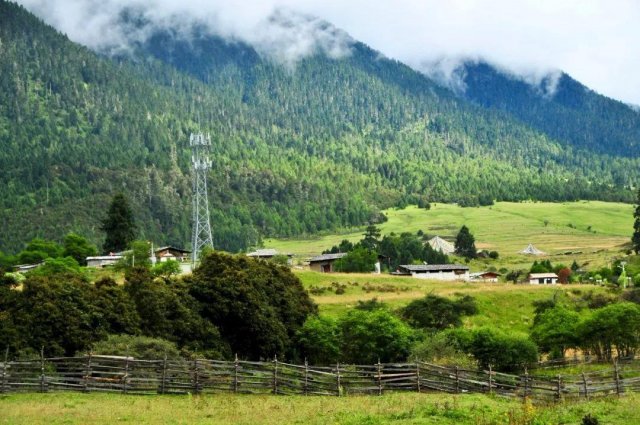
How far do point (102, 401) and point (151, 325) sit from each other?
75.2 ft

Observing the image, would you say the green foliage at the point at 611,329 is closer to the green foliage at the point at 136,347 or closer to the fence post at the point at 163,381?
the green foliage at the point at 136,347

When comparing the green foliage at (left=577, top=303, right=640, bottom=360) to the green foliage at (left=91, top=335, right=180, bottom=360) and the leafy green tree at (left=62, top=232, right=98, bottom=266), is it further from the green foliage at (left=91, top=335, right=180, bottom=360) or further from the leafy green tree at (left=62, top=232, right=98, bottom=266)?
the leafy green tree at (left=62, top=232, right=98, bottom=266)

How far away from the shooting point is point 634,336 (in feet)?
261

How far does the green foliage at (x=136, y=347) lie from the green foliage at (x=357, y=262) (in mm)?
81415

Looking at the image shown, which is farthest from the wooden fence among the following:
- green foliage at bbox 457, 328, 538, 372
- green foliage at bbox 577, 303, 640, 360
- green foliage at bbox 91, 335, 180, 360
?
green foliage at bbox 577, 303, 640, 360

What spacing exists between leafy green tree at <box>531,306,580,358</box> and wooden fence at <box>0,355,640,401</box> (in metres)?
27.8

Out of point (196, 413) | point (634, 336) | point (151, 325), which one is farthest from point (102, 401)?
point (634, 336)

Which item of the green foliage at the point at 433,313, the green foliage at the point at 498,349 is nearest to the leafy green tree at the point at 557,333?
the green foliage at the point at 498,349

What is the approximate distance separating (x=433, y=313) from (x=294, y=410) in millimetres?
50928

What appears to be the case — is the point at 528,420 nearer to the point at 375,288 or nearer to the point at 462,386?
the point at 462,386

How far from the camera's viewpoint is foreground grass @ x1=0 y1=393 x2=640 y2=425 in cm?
3500

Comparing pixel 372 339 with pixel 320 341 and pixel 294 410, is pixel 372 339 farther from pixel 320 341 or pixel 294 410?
pixel 294 410

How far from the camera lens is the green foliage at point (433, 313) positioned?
87.7m

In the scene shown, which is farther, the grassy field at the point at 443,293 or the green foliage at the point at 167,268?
the green foliage at the point at 167,268
